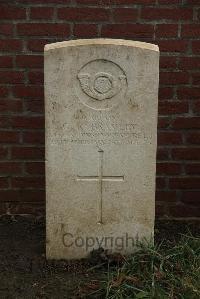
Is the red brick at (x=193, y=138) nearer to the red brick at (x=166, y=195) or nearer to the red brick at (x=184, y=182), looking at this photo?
the red brick at (x=184, y=182)

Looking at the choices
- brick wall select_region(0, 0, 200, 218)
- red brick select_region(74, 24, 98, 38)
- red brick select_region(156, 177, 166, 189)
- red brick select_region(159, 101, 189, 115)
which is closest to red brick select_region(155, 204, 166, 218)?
brick wall select_region(0, 0, 200, 218)

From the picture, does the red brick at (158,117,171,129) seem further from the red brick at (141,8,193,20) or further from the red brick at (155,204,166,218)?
the red brick at (141,8,193,20)

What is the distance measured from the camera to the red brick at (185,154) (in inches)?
172

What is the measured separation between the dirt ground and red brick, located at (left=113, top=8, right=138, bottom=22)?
154cm

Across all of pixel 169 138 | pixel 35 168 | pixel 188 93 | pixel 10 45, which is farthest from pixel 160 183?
pixel 10 45

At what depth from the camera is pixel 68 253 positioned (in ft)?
12.3

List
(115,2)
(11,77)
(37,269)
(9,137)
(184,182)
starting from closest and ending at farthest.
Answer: (37,269) < (115,2) < (11,77) < (9,137) < (184,182)

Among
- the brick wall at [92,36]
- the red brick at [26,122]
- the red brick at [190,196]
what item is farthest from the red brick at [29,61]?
the red brick at [190,196]

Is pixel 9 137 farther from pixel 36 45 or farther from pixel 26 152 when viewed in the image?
pixel 36 45

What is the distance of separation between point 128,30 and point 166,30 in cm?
27

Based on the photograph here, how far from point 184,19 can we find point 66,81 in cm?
118

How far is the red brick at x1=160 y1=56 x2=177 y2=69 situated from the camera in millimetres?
4199

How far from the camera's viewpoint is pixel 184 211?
14.8 feet

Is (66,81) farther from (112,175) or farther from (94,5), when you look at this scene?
(94,5)
